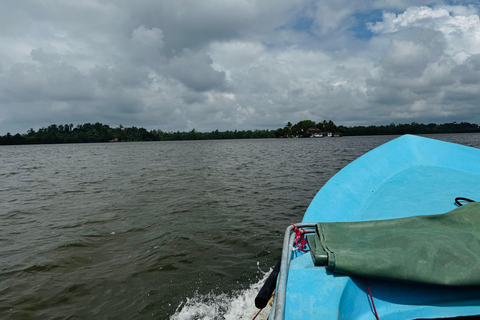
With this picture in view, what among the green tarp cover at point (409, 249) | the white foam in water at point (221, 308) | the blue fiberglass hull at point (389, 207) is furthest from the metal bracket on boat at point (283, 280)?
the white foam in water at point (221, 308)

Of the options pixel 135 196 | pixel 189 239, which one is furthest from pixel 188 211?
pixel 135 196

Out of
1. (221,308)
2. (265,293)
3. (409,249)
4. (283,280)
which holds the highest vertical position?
(409,249)

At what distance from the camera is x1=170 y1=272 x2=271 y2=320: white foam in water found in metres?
3.54

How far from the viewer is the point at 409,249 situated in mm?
1689

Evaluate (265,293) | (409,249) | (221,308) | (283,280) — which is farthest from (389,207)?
(221,308)

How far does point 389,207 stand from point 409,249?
184 centimetres

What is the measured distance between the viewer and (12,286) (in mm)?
4379

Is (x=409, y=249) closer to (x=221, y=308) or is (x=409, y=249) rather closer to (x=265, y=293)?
(x=265, y=293)

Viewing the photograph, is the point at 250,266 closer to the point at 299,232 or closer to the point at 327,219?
the point at 327,219

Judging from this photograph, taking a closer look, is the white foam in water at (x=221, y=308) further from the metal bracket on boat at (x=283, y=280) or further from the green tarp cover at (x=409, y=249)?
the green tarp cover at (x=409, y=249)

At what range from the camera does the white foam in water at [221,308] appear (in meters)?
3.54

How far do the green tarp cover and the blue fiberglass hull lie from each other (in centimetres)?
19

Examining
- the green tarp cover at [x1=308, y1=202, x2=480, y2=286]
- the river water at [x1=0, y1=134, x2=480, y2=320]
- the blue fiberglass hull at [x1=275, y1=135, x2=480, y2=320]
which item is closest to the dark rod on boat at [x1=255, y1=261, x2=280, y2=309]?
the blue fiberglass hull at [x1=275, y1=135, x2=480, y2=320]

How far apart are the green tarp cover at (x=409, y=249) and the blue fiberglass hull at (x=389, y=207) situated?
0.19 m
